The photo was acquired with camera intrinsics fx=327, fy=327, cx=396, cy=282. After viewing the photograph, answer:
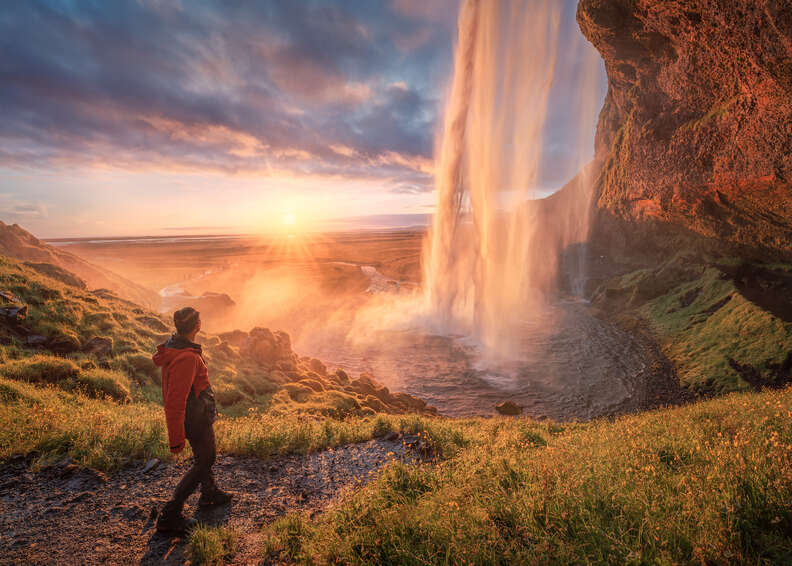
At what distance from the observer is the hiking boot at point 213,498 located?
4.96 meters

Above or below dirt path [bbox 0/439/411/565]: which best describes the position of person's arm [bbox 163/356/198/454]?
above

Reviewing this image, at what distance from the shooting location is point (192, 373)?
432 cm

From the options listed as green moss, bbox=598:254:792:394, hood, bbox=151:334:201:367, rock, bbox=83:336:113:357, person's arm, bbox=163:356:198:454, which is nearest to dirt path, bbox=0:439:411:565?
person's arm, bbox=163:356:198:454

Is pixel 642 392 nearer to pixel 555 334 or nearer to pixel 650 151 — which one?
pixel 555 334

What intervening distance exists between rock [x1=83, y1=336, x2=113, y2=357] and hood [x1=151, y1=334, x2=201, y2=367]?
9903mm

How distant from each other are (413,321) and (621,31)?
2718cm

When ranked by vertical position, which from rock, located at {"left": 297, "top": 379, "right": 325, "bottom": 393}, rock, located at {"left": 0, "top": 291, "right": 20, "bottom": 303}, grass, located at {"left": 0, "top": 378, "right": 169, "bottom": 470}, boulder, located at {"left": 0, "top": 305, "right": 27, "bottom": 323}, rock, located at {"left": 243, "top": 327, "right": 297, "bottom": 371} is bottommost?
rock, located at {"left": 297, "top": 379, "right": 325, "bottom": 393}

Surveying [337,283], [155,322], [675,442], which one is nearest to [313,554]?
[675,442]

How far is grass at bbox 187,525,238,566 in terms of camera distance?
12.9 feet

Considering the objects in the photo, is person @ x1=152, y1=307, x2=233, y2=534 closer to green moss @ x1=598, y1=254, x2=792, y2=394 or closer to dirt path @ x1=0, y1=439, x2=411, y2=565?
dirt path @ x1=0, y1=439, x2=411, y2=565

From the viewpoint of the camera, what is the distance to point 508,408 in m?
17.5

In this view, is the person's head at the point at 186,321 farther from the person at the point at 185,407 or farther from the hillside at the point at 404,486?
the hillside at the point at 404,486

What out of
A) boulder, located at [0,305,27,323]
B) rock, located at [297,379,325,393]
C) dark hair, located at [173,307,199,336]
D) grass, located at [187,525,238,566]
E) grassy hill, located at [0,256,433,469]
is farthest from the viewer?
rock, located at [297,379,325,393]

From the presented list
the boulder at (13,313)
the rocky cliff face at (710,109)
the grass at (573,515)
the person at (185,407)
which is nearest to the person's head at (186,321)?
the person at (185,407)
